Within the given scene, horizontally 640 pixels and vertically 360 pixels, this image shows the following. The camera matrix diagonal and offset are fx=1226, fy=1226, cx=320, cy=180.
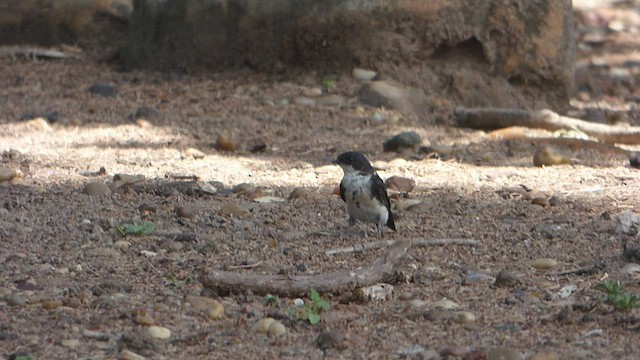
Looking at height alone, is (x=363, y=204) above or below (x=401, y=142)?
above

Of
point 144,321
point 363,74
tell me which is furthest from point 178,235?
point 363,74

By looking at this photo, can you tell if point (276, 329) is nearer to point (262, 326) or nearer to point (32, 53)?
point (262, 326)

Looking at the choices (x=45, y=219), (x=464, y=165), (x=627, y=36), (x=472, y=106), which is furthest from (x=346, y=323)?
(x=627, y=36)

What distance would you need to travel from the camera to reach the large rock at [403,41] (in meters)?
9.92

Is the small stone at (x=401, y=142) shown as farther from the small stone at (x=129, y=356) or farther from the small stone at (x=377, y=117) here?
the small stone at (x=129, y=356)

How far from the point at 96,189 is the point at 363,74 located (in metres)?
3.62

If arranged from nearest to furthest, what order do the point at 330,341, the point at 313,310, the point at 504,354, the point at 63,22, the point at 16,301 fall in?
the point at 504,354 < the point at 330,341 < the point at 313,310 < the point at 16,301 < the point at 63,22

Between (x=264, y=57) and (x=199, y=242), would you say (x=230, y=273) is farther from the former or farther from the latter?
(x=264, y=57)

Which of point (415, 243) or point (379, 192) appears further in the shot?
point (379, 192)

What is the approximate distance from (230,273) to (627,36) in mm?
9789

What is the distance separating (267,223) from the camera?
6.37m

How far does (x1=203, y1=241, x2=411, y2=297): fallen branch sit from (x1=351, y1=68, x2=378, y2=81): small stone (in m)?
4.93

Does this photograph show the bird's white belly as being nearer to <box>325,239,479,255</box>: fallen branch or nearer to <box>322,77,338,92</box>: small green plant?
<box>325,239,479,255</box>: fallen branch

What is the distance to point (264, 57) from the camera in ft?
33.4
